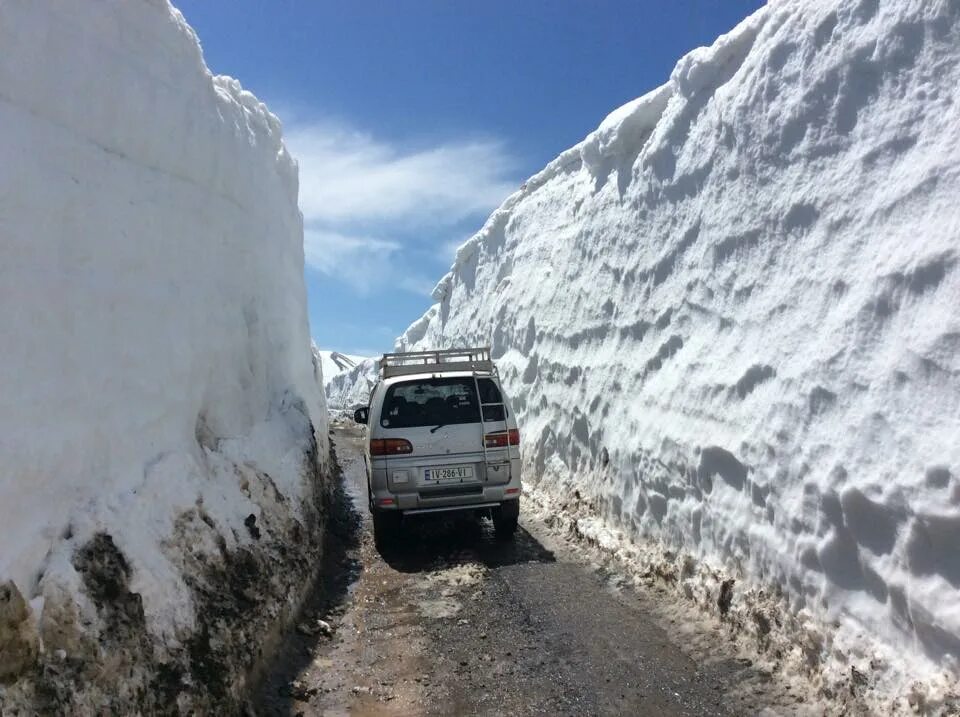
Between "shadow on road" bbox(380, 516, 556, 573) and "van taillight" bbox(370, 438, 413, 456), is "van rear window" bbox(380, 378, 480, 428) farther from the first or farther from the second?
"shadow on road" bbox(380, 516, 556, 573)

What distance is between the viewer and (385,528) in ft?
27.3

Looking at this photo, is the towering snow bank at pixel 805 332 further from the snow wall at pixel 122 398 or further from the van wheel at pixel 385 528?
the snow wall at pixel 122 398

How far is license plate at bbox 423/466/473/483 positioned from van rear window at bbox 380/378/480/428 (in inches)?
19.9

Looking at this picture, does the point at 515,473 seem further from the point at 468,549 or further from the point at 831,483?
the point at 831,483

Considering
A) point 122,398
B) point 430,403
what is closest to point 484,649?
point 122,398

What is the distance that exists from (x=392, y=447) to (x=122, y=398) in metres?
3.79

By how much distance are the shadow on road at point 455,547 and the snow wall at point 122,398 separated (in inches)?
53.0

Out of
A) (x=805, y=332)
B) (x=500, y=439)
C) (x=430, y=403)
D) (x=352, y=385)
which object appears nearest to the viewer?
(x=805, y=332)

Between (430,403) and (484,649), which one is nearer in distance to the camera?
(484,649)

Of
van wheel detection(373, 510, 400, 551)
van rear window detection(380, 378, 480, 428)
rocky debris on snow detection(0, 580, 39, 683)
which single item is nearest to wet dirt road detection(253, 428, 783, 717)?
van wheel detection(373, 510, 400, 551)

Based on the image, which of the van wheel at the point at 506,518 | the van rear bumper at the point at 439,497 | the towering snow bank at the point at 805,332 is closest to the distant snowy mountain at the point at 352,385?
the van wheel at the point at 506,518

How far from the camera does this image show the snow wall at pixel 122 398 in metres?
3.44

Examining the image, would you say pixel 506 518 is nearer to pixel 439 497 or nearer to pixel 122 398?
→ pixel 439 497

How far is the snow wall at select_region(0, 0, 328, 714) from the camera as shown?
11.3ft
